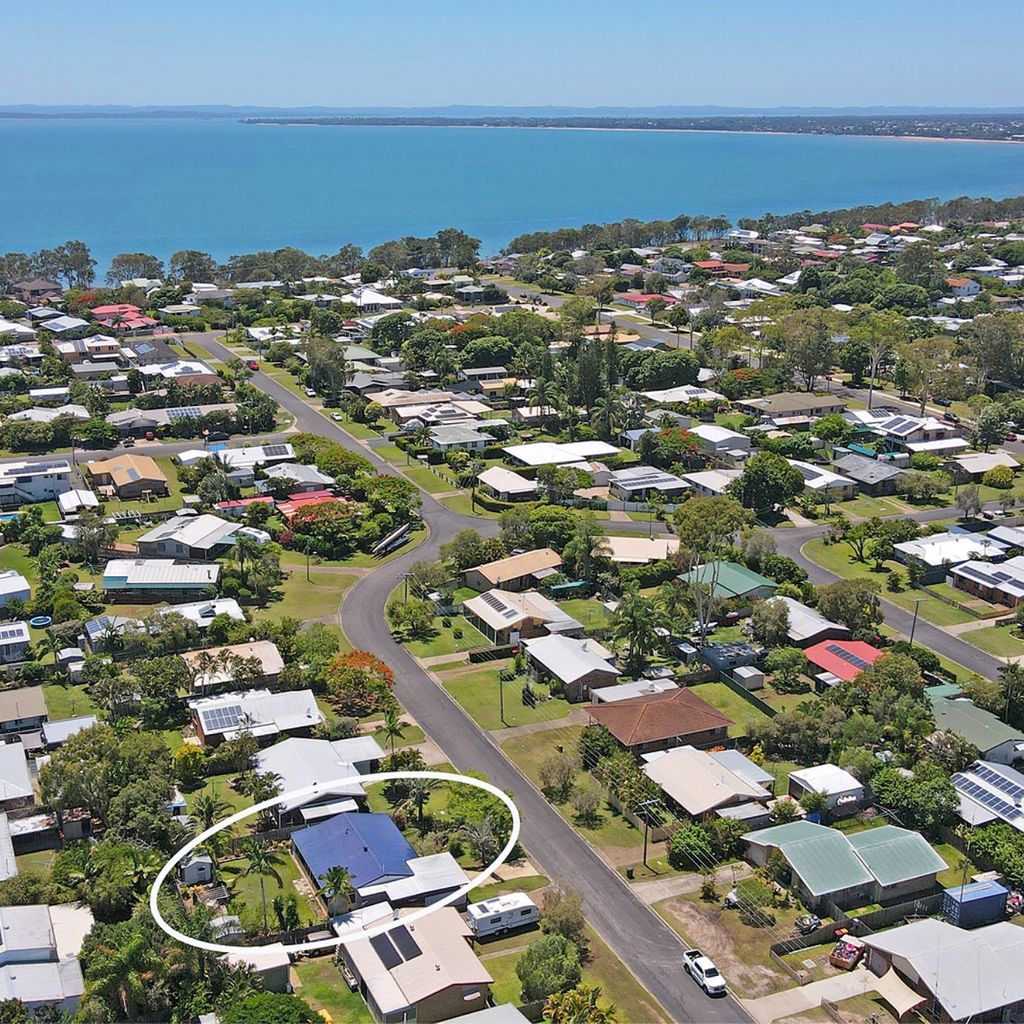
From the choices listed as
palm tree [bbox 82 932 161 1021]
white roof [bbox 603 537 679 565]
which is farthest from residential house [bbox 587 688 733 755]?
palm tree [bbox 82 932 161 1021]

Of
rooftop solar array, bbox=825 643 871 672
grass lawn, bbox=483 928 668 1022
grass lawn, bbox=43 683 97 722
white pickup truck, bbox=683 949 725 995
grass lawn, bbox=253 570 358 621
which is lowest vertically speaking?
grass lawn, bbox=253 570 358 621

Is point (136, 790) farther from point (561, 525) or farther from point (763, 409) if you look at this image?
point (763, 409)

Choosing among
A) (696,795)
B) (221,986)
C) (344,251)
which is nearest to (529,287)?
(344,251)

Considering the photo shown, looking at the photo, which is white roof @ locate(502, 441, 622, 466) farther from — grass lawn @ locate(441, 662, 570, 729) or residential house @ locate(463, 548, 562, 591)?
grass lawn @ locate(441, 662, 570, 729)

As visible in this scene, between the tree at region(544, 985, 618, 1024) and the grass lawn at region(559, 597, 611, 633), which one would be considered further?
the grass lawn at region(559, 597, 611, 633)

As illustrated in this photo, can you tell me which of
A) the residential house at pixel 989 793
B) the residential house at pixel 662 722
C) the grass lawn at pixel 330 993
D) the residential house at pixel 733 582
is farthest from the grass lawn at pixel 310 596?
the residential house at pixel 989 793

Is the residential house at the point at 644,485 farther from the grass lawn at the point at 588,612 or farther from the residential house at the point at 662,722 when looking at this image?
the residential house at the point at 662,722

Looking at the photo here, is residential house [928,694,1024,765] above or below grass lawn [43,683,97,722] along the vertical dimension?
above
